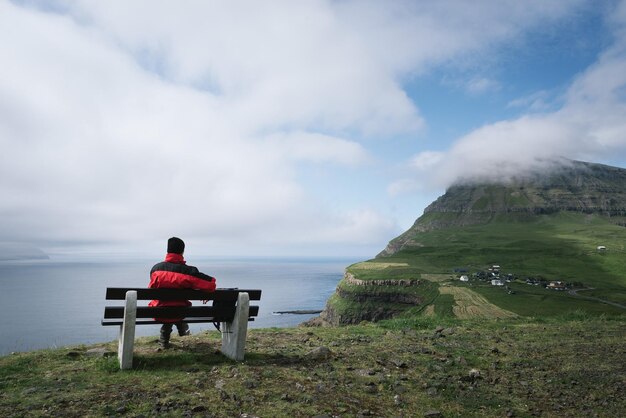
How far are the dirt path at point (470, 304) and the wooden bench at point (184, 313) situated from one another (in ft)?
353

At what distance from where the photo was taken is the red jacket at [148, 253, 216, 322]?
362 inches

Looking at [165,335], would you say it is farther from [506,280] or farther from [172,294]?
[506,280]

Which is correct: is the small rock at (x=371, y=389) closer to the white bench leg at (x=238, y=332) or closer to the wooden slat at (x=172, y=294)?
the white bench leg at (x=238, y=332)

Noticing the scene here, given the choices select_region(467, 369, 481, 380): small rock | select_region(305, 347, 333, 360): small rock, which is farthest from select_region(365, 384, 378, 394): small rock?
select_region(467, 369, 481, 380): small rock

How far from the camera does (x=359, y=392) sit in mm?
7262

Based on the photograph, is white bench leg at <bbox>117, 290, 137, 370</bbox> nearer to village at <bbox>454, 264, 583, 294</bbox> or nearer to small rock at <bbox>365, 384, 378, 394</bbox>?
small rock at <bbox>365, 384, 378, 394</bbox>

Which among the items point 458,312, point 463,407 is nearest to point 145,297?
point 463,407

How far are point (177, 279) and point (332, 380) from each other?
13.9 feet

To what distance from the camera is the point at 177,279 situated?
363 inches

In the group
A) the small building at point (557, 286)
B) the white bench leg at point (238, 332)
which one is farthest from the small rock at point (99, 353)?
the small building at point (557, 286)

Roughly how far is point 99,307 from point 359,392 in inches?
6325

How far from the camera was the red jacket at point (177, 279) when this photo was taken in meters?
9.20

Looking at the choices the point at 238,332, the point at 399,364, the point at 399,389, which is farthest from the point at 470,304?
the point at 399,389

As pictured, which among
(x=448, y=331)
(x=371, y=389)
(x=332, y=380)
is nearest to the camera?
A: (x=371, y=389)
